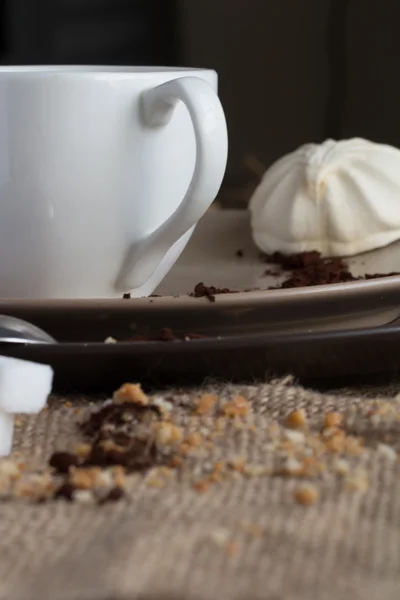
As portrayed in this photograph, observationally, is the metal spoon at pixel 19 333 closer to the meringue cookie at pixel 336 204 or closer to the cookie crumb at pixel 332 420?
the cookie crumb at pixel 332 420

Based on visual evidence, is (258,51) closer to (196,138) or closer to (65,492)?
(196,138)

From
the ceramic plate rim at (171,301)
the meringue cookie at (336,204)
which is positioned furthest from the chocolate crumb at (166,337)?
the meringue cookie at (336,204)

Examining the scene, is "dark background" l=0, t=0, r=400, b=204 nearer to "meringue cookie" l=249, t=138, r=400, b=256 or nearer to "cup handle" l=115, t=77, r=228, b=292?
"meringue cookie" l=249, t=138, r=400, b=256

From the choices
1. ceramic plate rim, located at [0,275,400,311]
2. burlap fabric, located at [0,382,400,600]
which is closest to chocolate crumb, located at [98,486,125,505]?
burlap fabric, located at [0,382,400,600]

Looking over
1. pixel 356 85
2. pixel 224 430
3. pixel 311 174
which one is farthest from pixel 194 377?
pixel 356 85

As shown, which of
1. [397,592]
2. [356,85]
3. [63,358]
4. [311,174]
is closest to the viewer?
[397,592]

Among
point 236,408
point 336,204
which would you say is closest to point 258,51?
point 336,204

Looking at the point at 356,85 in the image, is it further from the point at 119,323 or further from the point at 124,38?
the point at 119,323
